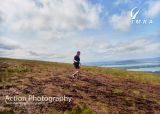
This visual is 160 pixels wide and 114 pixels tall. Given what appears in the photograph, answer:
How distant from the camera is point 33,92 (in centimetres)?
2659

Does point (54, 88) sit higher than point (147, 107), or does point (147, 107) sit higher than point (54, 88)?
point (54, 88)

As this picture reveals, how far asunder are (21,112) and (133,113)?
10.3 meters

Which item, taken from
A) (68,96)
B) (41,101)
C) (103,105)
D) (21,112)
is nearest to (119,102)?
(103,105)

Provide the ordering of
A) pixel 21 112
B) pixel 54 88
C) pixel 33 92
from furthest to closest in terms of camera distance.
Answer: pixel 54 88
pixel 33 92
pixel 21 112

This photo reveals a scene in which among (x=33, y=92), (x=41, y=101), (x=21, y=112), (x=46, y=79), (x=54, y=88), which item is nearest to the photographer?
(x=21, y=112)

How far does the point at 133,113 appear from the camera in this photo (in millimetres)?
26656

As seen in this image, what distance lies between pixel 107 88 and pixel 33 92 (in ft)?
37.0

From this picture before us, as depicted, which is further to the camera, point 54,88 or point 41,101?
point 54,88

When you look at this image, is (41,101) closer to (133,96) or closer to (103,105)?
(103,105)

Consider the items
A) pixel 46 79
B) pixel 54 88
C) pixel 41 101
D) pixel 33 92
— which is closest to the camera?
pixel 41 101

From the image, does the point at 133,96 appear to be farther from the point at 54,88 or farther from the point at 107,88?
the point at 54,88

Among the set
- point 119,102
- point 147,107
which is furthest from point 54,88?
point 147,107

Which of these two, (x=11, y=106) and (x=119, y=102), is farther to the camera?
(x=119, y=102)

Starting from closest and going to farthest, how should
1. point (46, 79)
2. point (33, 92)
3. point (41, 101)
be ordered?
point (41, 101) → point (33, 92) → point (46, 79)
